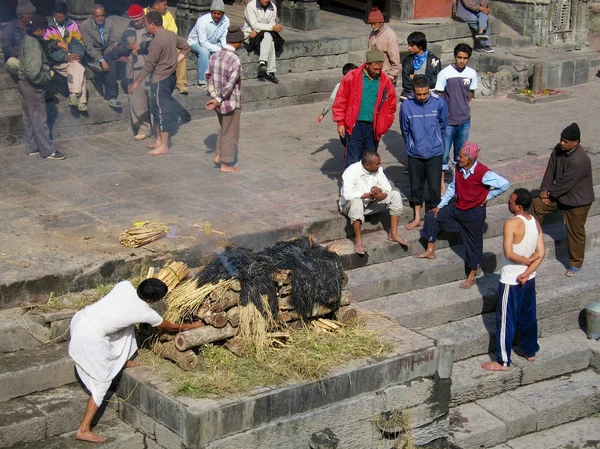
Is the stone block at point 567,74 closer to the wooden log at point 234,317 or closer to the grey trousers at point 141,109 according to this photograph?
the grey trousers at point 141,109

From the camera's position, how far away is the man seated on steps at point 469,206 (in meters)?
9.38

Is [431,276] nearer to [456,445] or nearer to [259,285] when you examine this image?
[456,445]

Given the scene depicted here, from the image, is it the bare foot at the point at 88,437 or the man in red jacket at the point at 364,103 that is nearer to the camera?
the bare foot at the point at 88,437

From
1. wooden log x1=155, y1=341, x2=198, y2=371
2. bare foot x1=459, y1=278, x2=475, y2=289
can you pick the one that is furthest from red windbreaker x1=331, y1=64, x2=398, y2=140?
wooden log x1=155, y1=341, x2=198, y2=371

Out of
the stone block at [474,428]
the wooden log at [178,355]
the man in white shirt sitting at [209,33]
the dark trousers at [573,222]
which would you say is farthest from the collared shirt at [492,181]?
the man in white shirt sitting at [209,33]

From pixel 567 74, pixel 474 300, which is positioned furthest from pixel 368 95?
pixel 567 74

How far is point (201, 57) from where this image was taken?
13766 mm

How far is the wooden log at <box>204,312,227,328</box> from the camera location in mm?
7555

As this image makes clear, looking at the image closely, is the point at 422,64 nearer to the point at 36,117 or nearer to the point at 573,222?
the point at 573,222

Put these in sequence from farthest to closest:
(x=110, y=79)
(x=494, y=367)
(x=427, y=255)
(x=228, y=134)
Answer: (x=110, y=79), (x=228, y=134), (x=427, y=255), (x=494, y=367)

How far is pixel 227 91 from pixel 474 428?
4635 millimetres

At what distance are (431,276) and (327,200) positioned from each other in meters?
1.44

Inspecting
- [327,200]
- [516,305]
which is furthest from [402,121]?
[516,305]

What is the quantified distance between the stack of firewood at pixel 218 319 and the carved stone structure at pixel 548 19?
39.5ft
